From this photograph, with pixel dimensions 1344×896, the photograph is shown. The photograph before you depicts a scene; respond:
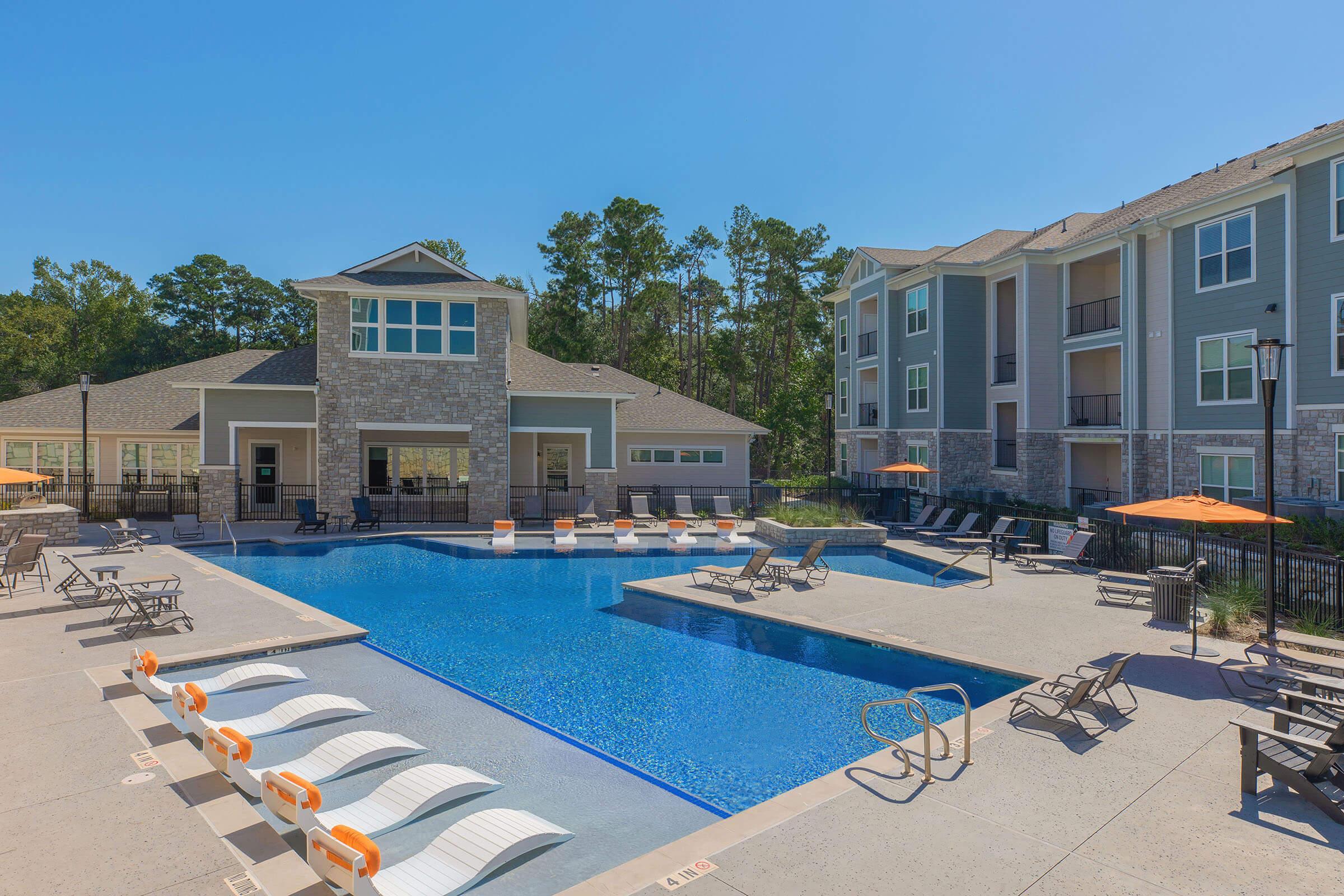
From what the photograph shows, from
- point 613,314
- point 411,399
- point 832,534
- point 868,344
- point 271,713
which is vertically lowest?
point 271,713

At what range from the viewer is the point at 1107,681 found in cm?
679

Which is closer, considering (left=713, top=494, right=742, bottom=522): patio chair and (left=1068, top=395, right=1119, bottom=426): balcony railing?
(left=1068, top=395, right=1119, bottom=426): balcony railing

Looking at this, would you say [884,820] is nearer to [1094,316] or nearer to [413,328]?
[413,328]

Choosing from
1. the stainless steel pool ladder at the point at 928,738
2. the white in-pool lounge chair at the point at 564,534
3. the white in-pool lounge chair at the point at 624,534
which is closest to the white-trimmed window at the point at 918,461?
the white in-pool lounge chair at the point at 624,534

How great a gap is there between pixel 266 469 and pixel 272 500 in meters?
1.26

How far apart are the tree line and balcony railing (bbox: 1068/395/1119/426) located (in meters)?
16.7

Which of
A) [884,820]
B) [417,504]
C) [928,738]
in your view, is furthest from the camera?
[417,504]

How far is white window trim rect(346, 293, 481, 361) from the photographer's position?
75.2ft

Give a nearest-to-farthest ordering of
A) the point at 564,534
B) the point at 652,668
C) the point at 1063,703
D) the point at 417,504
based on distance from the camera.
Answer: the point at 1063,703 < the point at 652,668 < the point at 564,534 < the point at 417,504

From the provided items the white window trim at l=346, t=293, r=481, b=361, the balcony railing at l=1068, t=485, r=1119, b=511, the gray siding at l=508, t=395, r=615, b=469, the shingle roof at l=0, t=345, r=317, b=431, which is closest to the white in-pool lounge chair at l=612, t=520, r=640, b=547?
the gray siding at l=508, t=395, r=615, b=469

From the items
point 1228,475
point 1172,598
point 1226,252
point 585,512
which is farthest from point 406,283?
point 1228,475

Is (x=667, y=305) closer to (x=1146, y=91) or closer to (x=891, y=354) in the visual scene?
(x=891, y=354)

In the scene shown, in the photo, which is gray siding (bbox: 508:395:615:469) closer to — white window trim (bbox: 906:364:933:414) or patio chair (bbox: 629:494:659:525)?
patio chair (bbox: 629:494:659:525)

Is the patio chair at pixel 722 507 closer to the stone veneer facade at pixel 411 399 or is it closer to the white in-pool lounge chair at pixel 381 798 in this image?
the stone veneer facade at pixel 411 399
